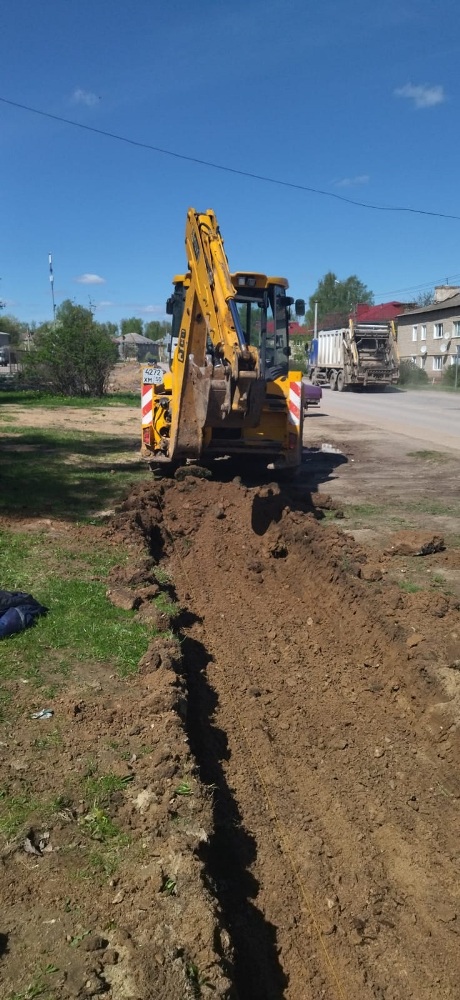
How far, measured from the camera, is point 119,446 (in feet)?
53.4

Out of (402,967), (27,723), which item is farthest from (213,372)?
(402,967)

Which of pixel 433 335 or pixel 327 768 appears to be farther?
pixel 433 335

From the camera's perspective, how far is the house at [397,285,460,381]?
1822 inches

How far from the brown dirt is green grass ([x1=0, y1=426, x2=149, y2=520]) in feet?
10.6

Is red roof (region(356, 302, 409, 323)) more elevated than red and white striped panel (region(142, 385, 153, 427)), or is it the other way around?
red roof (region(356, 302, 409, 323))

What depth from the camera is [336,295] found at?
102m

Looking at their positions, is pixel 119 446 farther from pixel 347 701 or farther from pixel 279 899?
pixel 279 899

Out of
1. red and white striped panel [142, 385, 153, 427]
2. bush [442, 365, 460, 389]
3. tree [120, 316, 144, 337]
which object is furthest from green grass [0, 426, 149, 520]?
tree [120, 316, 144, 337]

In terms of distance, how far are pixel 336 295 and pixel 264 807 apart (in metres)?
103

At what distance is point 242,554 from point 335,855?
481cm

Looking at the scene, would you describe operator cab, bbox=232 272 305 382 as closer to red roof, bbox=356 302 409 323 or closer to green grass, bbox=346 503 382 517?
green grass, bbox=346 503 382 517

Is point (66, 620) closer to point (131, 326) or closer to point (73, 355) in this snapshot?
point (73, 355)

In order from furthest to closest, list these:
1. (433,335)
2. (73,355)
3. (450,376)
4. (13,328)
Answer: (13,328)
(433,335)
(450,376)
(73,355)

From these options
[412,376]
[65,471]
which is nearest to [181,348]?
[65,471]
